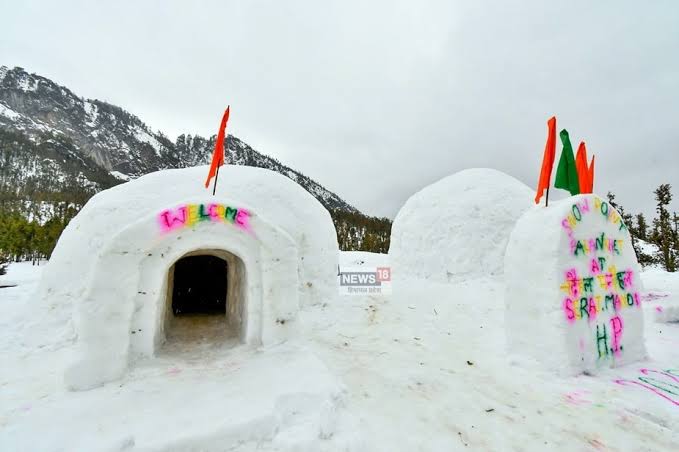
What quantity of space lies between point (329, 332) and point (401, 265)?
486 cm

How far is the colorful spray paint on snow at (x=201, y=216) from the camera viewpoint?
12.9ft

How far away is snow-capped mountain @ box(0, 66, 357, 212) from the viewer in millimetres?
81312

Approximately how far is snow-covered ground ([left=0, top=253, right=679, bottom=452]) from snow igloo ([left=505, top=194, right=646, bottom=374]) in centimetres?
30

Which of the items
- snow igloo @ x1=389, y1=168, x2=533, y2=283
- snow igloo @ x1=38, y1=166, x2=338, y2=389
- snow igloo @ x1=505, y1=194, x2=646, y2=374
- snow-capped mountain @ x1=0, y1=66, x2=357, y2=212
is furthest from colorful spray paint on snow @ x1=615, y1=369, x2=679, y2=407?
snow-capped mountain @ x1=0, y1=66, x2=357, y2=212

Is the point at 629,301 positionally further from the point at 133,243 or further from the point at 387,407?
the point at 133,243

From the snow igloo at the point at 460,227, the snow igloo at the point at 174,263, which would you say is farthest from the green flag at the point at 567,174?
the snow igloo at the point at 174,263

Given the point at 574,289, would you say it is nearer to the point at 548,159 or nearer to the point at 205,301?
the point at 548,159

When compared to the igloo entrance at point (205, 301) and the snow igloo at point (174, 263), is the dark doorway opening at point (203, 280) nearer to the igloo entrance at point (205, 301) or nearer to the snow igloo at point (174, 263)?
the igloo entrance at point (205, 301)

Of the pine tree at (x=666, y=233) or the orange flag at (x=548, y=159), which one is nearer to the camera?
the orange flag at (x=548, y=159)

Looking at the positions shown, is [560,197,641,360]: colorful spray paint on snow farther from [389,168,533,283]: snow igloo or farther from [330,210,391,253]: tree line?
[330,210,391,253]: tree line

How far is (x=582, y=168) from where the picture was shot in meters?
5.18

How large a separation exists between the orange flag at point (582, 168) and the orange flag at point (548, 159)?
1.94 feet

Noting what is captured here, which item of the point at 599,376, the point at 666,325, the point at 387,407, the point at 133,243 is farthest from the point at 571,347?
the point at 133,243

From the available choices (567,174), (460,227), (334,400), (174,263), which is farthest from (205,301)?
(567,174)
